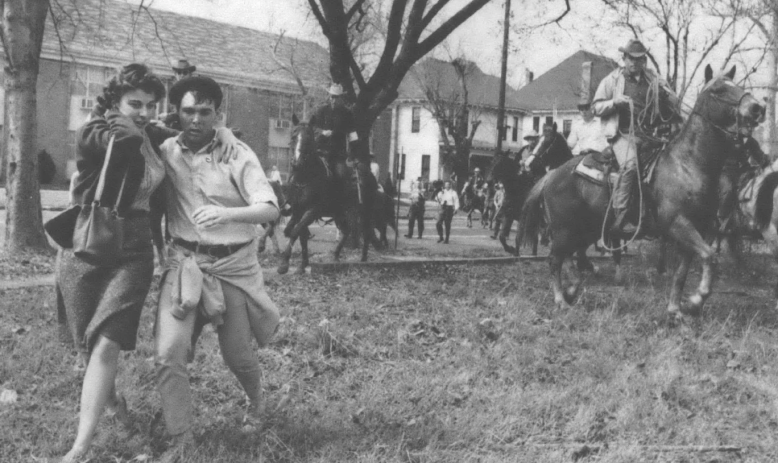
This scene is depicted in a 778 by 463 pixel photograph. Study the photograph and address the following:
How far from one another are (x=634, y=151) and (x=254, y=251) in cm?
582

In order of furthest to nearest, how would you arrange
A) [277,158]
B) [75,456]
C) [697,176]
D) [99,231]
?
1. [277,158]
2. [697,176]
3. [75,456]
4. [99,231]

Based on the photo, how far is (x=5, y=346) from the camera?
247 inches

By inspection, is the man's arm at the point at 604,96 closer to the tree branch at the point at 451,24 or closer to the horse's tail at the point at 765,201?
the horse's tail at the point at 765,201

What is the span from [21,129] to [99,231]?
8576 millimetres

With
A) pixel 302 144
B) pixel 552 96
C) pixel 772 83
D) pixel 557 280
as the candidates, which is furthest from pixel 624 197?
pixel 552 96

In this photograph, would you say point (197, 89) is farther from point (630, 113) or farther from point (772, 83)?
point (772, 83)

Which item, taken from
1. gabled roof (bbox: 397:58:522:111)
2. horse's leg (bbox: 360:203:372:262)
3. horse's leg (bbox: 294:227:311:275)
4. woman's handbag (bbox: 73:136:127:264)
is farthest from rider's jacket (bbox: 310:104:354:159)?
gabled roof (bbox: 397:58:522:111)

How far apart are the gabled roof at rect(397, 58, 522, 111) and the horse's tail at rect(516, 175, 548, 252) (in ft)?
142

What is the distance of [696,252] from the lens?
8266 mm

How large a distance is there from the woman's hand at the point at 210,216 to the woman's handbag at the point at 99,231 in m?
0.39

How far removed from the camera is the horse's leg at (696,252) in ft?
26.3

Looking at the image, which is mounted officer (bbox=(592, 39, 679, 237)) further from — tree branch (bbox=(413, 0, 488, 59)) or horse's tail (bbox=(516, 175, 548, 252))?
tree branch (bbox=(413, 0, 488, 59))

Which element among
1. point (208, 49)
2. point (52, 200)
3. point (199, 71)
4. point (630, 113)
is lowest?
point (52, 200)

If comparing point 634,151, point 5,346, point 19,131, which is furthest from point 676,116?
point 19,131
